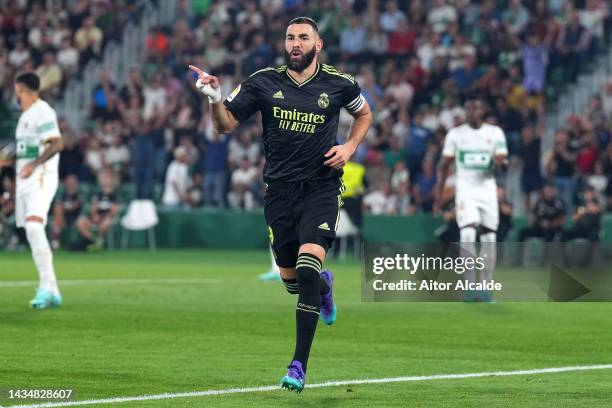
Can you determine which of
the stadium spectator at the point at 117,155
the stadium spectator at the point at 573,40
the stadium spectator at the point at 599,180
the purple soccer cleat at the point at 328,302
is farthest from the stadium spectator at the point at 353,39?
the purple soccer cleat at the point at 328,302

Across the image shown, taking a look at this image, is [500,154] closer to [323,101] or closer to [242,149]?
[323,101]

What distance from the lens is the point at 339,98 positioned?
409 inches

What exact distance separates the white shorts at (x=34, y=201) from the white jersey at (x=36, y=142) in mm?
24

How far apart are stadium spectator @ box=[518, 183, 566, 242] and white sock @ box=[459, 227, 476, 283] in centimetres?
835

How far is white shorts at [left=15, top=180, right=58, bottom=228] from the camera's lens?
1542 cm

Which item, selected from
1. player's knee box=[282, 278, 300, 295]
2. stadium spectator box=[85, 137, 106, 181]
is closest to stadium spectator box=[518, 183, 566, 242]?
stadium spectator box=[85, 137, 106, 181]

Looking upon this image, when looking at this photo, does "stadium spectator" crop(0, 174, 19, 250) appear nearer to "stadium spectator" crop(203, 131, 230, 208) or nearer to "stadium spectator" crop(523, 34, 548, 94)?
"stadium spectator" crop(203, 131, 230, 208)

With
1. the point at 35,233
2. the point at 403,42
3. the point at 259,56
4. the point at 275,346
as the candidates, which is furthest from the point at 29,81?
the point at 403,42

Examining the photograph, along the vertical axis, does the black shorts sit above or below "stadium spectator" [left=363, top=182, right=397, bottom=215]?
above

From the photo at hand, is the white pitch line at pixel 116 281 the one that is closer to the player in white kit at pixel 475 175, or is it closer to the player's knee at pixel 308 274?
the player in white kit at pixel 475 175

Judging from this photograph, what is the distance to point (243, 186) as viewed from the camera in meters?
30.8

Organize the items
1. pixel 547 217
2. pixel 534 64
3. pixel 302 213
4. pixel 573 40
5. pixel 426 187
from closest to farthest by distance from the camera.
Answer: pixel 302 213 < pixel 547 217 < pixel 426 187 < pixel 534 64 < pixel 573 40

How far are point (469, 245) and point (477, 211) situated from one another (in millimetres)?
450

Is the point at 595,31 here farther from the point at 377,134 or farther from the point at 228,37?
the point at 228,37
